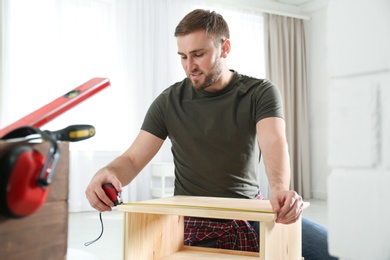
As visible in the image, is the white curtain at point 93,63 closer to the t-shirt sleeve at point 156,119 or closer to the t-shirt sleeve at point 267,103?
the t-shirt sleeve at point 156,119

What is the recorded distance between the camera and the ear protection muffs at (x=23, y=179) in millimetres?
365

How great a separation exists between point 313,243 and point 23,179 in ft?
4.03

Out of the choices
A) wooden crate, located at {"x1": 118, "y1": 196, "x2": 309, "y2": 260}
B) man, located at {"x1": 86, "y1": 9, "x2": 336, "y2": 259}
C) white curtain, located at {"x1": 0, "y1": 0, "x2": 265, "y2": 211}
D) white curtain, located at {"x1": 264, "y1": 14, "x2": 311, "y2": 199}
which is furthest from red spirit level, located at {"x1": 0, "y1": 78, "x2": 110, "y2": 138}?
white curtain, located at {"x1": 264, "y1": 14, "x2": 311, "y2": 199}

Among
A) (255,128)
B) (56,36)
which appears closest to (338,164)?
(255,128)

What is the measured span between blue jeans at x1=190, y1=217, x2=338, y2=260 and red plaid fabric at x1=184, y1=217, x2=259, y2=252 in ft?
0.07

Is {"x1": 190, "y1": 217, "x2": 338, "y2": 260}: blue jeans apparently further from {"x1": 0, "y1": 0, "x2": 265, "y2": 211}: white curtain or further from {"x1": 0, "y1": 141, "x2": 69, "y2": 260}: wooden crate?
{"x1": 0, "y1": 0, "x2": 265, "y2": 211}: white curtain

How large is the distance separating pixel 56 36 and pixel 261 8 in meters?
2.64

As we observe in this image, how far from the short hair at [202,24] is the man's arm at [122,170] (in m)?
0.42

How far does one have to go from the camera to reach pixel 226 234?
1.41 metres

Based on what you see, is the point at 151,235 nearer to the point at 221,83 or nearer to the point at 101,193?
the point at 101,193

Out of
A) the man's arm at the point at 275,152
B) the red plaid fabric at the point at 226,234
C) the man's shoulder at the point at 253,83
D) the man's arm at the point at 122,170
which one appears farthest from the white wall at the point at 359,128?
the man's shoulder at the point at 253,83

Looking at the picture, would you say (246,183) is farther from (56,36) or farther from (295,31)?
(295,31)

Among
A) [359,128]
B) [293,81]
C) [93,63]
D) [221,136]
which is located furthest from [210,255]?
[293,81]

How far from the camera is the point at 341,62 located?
1.91ft
